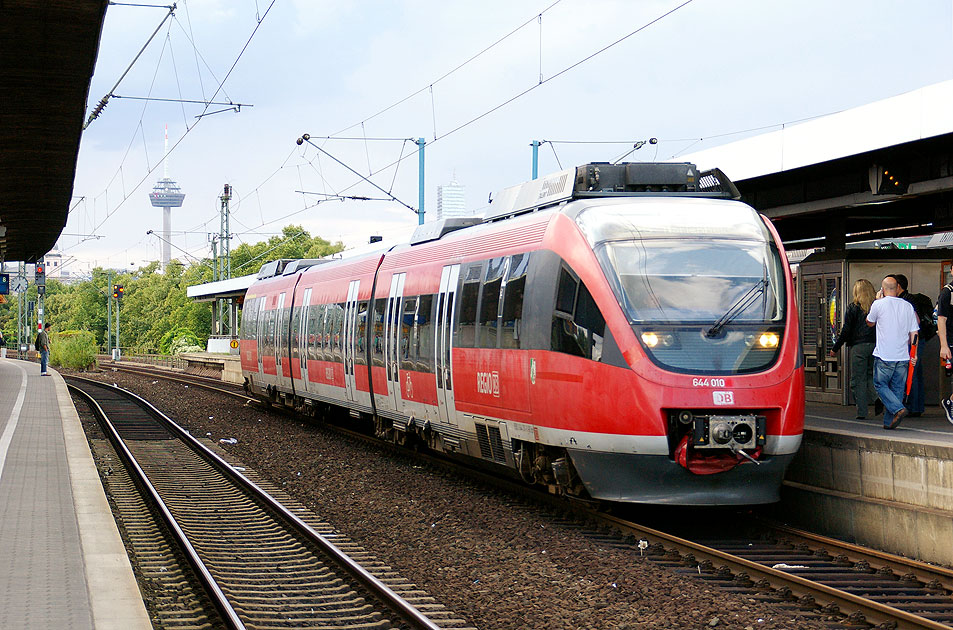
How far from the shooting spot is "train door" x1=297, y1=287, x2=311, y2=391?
21.4 m

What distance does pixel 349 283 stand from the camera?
1848 cm

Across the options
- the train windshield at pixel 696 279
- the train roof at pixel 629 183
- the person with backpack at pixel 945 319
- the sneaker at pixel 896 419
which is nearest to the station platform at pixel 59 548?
the train windshield at pixel 696 279

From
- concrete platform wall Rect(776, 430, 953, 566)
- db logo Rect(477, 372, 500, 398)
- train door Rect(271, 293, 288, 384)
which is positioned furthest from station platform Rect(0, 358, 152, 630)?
train door Rect(271, 293, 288, 384)

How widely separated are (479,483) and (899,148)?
6.18 m

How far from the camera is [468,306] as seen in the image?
1244 cm

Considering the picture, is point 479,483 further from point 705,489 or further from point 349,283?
point 349,283

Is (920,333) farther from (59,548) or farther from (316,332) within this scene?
(316,332)

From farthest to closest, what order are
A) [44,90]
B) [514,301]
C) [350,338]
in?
[350,338]
[44,90]
[514,301]

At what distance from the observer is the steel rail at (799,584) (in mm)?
6555

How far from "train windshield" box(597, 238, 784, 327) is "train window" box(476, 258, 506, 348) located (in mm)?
1984

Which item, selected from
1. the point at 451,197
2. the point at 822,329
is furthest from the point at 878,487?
the point at 451,197

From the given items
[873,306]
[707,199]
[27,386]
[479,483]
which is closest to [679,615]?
[707,199]

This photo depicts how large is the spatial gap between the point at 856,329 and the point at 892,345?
1229mm

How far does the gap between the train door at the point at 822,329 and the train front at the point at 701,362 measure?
538 centimetres
